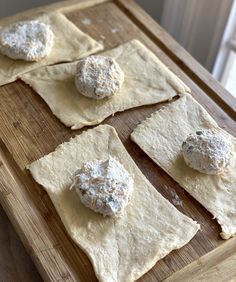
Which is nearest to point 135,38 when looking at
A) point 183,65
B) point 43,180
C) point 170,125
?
point 183,65

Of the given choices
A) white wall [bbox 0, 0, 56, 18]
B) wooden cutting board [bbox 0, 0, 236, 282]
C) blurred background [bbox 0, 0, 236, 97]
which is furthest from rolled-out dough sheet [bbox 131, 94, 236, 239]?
white wall [bbox 0, 0, 56, 18]

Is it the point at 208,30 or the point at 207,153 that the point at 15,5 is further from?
the point at 207,153

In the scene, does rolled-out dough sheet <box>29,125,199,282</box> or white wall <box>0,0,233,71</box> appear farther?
white wall <box>0,0,233,71</box>

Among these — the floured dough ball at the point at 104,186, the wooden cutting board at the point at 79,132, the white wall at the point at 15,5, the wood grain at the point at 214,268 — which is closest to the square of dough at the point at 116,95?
the wooden cutting board at the point at 79,132

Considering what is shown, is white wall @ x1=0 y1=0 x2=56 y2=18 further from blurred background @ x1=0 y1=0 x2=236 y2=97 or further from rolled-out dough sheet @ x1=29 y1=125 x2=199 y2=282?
rolled-out dough sheet @ x1=29 y1=125 x2=199 y2=282

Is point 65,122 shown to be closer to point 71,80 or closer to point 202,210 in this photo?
point 71,80

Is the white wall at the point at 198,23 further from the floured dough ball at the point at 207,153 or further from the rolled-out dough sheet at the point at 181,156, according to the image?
the floured dough ball at the point at 207,153

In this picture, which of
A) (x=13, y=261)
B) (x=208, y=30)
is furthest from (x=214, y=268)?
(x=208, y=30)
